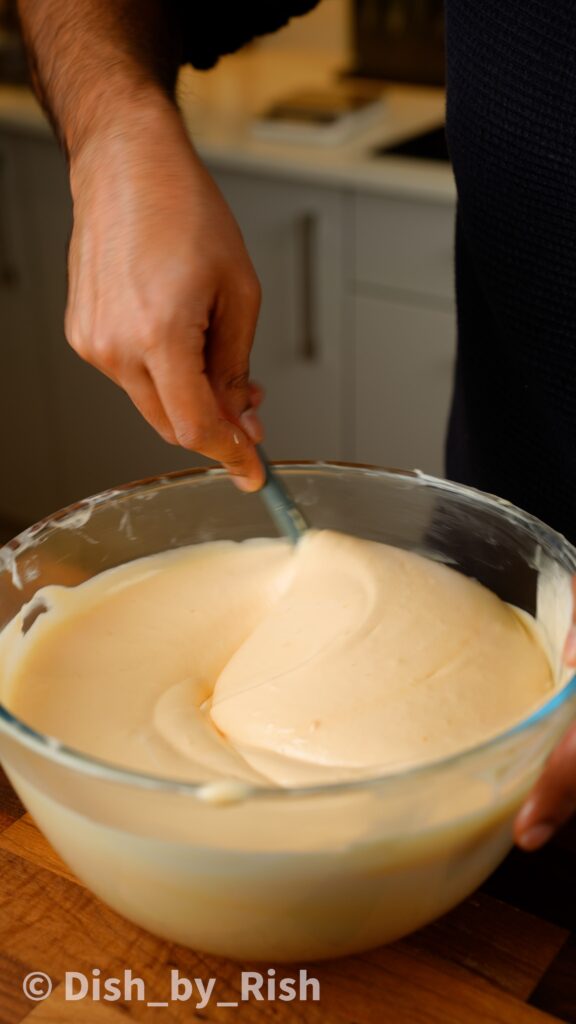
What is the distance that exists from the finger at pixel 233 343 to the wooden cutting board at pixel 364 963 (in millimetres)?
333

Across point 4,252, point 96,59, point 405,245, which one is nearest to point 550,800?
point 96,59

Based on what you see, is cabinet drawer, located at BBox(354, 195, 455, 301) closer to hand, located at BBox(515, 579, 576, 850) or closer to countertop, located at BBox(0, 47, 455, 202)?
countertop, located at BBox(0, 47, 455, 202)

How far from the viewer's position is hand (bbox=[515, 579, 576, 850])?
1.78 ft

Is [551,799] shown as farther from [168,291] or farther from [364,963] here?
[168,291]

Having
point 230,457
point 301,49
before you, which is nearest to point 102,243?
point 230,457

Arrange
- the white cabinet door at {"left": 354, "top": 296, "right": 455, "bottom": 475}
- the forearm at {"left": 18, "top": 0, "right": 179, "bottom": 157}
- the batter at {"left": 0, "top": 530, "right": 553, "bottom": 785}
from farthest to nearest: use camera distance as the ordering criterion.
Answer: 1. the white cabinet door at {"left": 354, "top": 296, "right": 455, "bottom": 475}
2. the forearm at {"left": 18, "top": 0, "right": 179, "bottom": 157}
3. the batter at {"left": 0, "top": 530, "right": 553, "bottom": 785}

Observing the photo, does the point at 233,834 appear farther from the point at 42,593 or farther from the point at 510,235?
the point at 510,235

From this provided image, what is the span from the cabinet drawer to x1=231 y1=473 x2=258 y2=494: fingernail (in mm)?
1217

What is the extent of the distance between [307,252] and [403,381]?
0.97 ft

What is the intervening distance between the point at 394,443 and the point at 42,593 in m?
1.47

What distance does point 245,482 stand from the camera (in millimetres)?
800

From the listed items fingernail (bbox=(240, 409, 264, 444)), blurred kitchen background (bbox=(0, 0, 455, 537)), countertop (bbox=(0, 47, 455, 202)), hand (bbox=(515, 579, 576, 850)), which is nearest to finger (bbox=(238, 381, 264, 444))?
fingernail (bbox=(240, 409, 264, 444))

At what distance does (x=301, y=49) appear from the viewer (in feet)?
8.62

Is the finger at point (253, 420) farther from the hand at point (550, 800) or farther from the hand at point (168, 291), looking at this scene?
the hand at point (550, 800)
